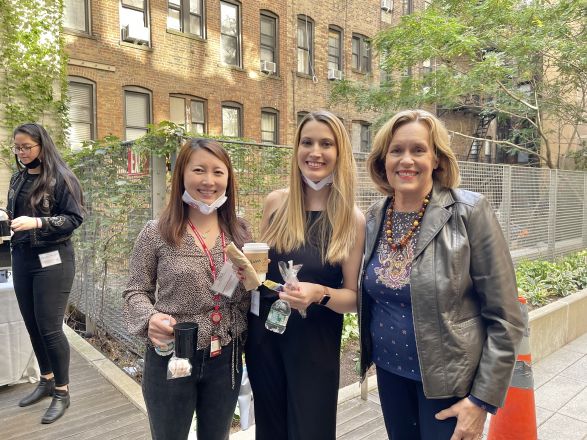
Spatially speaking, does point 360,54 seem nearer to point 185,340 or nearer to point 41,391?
point 41,391

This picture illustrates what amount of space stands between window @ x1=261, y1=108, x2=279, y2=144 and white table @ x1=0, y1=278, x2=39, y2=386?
39.5ft

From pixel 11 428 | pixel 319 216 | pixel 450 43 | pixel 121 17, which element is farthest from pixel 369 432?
pixel 121 17

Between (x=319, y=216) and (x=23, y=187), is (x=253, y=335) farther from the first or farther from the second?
(x=23, y=187)

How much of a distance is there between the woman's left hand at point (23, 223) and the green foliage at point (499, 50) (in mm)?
8188

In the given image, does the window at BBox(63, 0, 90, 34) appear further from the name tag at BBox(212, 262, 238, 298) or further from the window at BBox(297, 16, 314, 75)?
the name tag at BBox(212, 262, 238, 298)

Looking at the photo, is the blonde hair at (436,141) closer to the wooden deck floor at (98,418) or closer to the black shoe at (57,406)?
the wooden deck floor at (98,418)

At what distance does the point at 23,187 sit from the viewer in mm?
3371

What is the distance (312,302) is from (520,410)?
2.04 metres

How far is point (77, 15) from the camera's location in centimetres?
1110

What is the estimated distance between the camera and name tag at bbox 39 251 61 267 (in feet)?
10.7

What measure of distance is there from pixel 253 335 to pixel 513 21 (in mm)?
9503

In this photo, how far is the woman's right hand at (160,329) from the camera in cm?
183

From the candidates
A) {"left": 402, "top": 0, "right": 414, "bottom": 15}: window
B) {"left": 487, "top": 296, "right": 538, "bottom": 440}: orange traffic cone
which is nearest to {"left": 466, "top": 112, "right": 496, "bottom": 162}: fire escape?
{"left": 402, "top": 0, "right": 414, "bottom": 15}: window

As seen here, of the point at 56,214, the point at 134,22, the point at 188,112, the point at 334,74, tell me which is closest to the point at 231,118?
the point at 188,112
